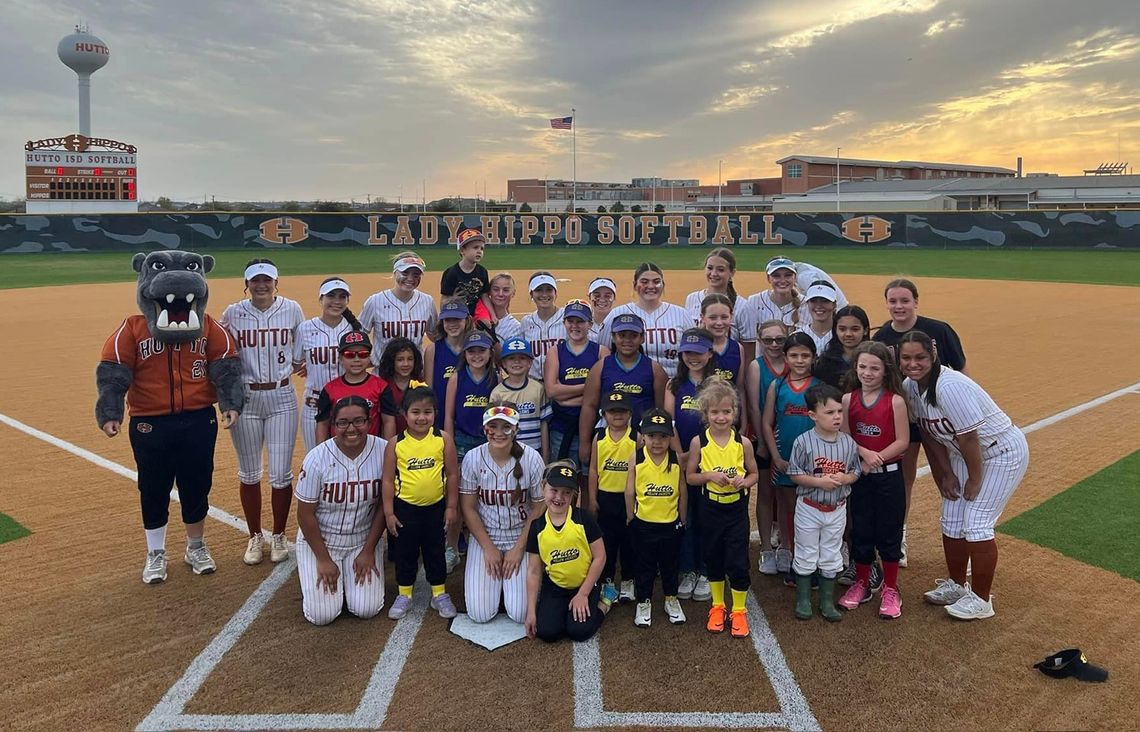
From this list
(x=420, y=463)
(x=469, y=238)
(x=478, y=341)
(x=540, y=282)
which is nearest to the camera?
(x=420, y=463)

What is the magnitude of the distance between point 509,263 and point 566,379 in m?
26.0

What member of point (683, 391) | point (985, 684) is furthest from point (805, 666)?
point (683, 391)

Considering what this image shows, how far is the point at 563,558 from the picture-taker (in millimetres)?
4367

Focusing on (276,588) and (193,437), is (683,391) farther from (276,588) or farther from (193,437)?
(193,437)

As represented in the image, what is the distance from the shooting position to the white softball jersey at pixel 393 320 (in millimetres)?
6074

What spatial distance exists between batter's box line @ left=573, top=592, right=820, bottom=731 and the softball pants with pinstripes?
2670 mm

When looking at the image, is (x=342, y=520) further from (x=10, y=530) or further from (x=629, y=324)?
(x=10, y=530)

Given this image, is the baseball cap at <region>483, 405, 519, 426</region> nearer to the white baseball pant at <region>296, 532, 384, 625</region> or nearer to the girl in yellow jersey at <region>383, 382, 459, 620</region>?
the girl in yellow jersey at <region>383, 382, 459, 620</region>

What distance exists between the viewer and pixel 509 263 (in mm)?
30797

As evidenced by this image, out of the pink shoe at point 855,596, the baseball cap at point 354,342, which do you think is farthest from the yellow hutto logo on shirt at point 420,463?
the pink shoe at point 855,596

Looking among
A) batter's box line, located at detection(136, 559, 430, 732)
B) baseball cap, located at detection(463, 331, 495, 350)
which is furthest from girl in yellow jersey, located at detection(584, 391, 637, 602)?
batter's box line, located at detection(136, 559, 430, 732)

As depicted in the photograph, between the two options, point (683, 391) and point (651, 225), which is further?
point (651, 225)

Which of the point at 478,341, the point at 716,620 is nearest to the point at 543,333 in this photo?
the point at 478,341

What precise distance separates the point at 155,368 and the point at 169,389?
16 cm
